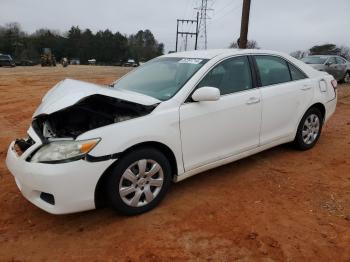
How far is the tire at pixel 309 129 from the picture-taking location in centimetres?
528

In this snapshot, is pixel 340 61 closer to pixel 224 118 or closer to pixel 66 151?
pixel 224 118

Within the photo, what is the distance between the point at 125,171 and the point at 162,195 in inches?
22.6

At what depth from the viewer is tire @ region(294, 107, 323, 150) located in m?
5.28

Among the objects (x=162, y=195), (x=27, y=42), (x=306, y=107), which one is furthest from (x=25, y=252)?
(x=27, y=42)

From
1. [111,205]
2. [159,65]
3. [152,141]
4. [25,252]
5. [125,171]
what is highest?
[159,65]

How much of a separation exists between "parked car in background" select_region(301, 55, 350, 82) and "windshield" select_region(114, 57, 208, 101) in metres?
12.6

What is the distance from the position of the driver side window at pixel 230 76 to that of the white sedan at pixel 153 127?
12 millimetres

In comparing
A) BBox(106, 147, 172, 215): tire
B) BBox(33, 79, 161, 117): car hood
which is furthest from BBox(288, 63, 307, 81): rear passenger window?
BBox(106, 147, 172, 215): tire

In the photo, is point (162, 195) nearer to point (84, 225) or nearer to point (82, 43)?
point (84, 225)

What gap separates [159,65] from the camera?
4758 millimetres

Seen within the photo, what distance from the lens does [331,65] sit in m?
16.0

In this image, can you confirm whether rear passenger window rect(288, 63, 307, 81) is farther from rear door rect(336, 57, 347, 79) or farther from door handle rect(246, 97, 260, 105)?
rear door rect(336, 57, 347, 79)

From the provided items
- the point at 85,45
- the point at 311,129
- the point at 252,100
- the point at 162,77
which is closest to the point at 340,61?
the point at 311,129

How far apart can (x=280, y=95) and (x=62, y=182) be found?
3.00 m
